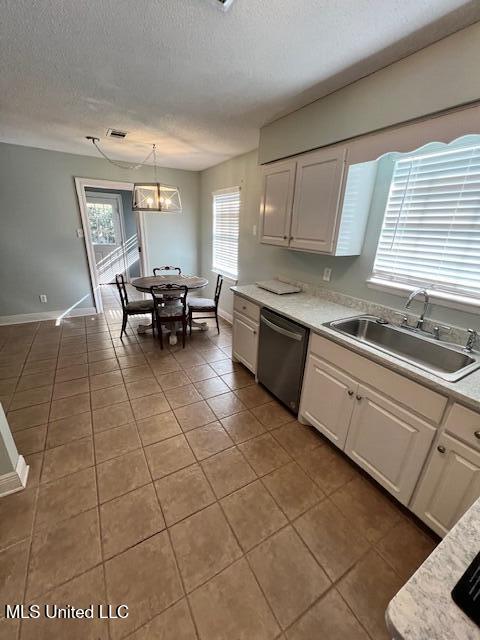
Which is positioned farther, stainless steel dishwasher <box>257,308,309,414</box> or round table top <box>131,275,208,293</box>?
round table top <box>131,275,208,293</box>

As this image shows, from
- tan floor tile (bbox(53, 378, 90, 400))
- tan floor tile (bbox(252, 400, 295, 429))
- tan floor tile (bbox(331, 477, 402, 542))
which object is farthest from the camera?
tan floor tile (bbox(53, 378, 90, 400))

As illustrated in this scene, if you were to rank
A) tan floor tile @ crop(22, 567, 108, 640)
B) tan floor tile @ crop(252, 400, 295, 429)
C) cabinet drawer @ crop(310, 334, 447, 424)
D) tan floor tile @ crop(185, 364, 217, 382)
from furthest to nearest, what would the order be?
tan floor tile @ crop(185, 364, 217, 382) < tan floor tile @ crop(252, 400, 295, 429) < cabinet drawer @ crop(310, 334, 447, 424) < tan floor tile @ crop(22, 567, 108, 640)

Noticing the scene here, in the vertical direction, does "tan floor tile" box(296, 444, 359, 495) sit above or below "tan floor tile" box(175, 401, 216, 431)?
below

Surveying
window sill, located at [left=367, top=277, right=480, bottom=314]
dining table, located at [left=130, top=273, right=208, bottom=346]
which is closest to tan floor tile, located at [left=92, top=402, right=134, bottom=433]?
dining table, located at [left=130, top=273, right=208, bottom=346]

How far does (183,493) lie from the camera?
1.63m

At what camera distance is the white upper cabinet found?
6.37 feet

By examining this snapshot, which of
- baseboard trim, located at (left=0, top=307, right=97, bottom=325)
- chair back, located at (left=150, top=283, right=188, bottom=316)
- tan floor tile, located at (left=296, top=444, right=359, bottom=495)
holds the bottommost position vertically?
tan floor tile, located at (left=296, top=444, right=359, bottom=495)

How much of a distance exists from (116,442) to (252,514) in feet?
3.64

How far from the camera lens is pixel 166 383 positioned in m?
2.71

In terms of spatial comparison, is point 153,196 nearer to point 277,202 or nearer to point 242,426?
point 277,202

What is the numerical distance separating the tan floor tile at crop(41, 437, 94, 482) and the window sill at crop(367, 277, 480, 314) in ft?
7.99

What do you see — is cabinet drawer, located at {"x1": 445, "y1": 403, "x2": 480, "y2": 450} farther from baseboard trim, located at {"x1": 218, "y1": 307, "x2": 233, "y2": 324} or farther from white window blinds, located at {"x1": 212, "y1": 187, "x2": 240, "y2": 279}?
baseboard trim, located at {"x1": 218, "y1": 307, "x2": 233, "y2": 324}

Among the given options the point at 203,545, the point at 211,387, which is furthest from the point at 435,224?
the point at 203,545

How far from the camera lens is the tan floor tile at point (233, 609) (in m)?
1.09
